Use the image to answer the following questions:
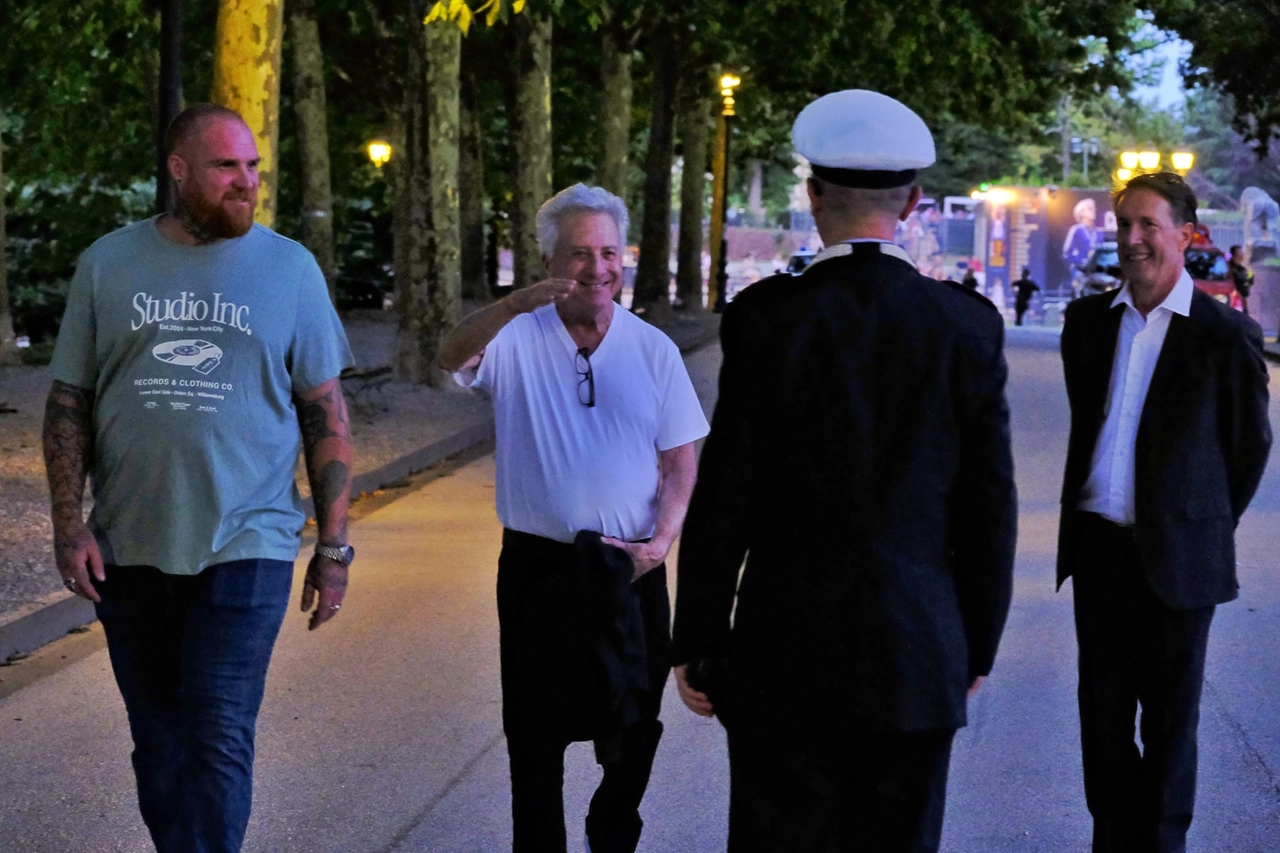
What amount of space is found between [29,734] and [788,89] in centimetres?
4044

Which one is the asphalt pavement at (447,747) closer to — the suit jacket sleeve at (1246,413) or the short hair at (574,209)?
the suit jacket sleeve at (1246,413)

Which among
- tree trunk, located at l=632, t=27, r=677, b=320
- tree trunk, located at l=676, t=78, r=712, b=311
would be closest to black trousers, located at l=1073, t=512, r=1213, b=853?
Result: tree trunk, located at l=632, t=27, r=677, b=320

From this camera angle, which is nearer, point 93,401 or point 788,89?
point 93,401

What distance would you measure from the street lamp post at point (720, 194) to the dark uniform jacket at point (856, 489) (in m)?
39.3

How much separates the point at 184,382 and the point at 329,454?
0.43 metres

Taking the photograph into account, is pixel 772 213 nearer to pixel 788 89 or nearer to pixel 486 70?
pixel 788 89

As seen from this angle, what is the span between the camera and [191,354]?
436 centimetres

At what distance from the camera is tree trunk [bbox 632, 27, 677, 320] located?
3834 centimetres

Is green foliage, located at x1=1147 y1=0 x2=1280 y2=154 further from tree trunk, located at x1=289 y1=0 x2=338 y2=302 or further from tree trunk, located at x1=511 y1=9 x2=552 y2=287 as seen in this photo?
tree trunk, located at x1=289 y1=0 x2=338 y2=302

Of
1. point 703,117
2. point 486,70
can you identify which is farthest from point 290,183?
point 703,117

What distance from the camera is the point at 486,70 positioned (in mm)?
36781

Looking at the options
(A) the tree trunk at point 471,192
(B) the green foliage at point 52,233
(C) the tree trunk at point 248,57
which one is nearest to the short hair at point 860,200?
(C) the tree trunk at point 248,57

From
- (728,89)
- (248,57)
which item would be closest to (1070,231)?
(728,89)

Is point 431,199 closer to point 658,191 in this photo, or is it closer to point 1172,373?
point 1172,373
